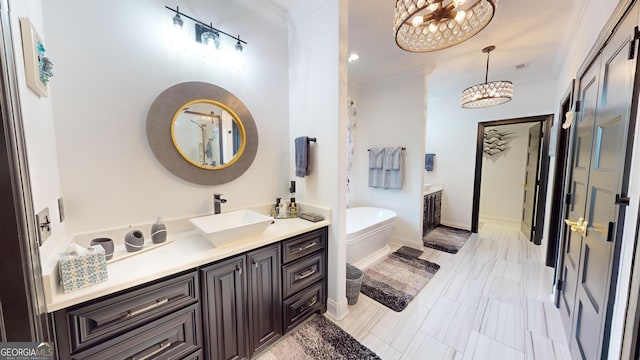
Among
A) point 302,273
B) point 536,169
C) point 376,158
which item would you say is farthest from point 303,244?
point 536,169

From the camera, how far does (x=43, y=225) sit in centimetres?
90

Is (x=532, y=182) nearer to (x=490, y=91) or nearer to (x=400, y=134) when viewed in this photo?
(x=490, y=91)

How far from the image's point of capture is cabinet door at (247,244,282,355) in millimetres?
1404

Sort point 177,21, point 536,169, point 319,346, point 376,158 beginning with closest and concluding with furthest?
point 177,21 → point 319,346 → point 536,169 → point 376,158

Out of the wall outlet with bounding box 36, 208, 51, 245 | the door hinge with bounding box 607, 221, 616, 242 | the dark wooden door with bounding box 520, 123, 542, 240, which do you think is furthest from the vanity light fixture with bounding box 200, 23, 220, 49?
the dark wooden door with bounding box 520, 123, 542, 240

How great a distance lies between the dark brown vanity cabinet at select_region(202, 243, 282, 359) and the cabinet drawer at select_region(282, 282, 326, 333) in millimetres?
70

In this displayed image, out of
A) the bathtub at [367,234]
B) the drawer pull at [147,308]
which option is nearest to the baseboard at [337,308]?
the bathtub at [367,234]

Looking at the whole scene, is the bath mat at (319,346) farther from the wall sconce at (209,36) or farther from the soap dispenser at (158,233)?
the wall sconce at (209,36)

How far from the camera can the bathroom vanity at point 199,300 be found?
0.91 m

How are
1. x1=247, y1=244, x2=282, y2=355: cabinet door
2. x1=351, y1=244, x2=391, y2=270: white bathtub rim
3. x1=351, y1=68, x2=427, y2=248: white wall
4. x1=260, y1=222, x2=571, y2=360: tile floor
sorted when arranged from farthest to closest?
x1=351, y1=68, x2=427, y2=248: white wall → x1=351, y1=244, x2=391, y2=270: white bathtub rim → x1=260, y1=222, x2=571, y2=360: tile floor → x1=247, y1=244, x2=282, y2=355: cabinet door

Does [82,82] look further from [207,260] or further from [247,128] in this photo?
[207,260]

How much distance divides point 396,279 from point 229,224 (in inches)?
77.8

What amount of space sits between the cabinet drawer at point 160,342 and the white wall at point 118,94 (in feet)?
2.35

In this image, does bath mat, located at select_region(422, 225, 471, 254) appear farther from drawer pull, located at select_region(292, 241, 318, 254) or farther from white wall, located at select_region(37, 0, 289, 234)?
white wall, located at select_region(37, 0, 289, 234)
